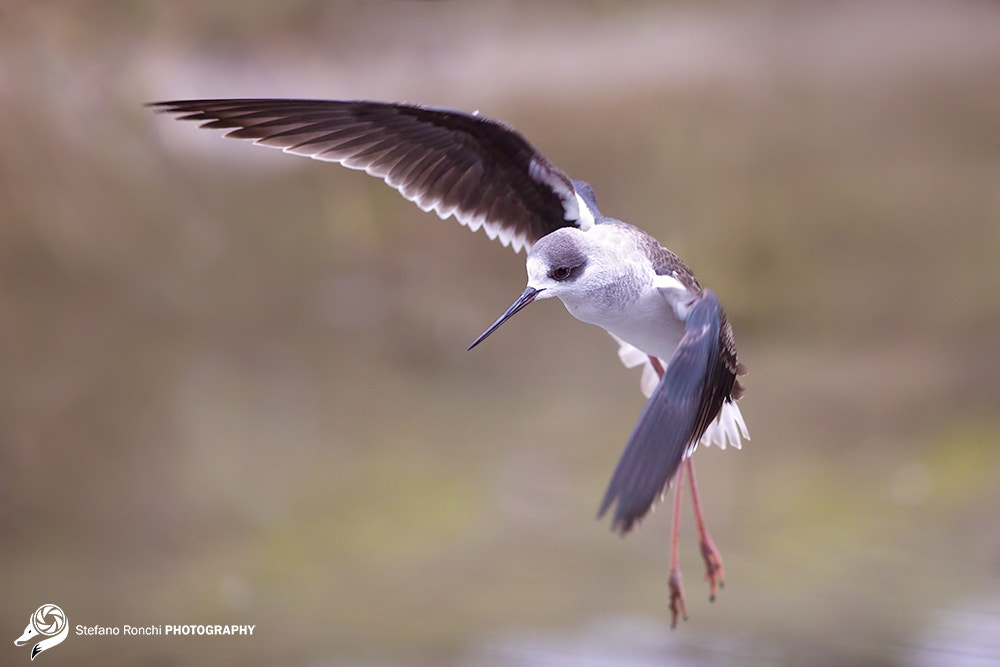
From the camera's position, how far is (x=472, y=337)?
2.48 metres

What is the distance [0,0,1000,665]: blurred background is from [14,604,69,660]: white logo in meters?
0.03

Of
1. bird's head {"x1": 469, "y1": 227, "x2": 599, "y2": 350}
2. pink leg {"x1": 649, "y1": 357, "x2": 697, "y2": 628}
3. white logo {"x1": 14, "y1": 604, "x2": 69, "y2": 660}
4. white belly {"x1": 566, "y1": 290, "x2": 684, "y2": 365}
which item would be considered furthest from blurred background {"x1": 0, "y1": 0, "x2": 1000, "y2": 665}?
bird's head {"x1": 469, "y1": 227, "x2": 599, "y2": 350}

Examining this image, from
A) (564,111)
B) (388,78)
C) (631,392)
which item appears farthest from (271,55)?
(631,392)

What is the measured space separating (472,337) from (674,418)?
171 cm

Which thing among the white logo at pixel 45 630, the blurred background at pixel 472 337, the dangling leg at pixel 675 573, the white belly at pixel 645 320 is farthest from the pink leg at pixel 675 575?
the white logo at pixel 45 630

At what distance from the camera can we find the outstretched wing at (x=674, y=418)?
71 centimetres

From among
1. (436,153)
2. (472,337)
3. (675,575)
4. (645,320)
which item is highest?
(472,337)

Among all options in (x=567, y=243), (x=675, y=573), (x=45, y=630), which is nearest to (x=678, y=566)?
(x=675, y=573)

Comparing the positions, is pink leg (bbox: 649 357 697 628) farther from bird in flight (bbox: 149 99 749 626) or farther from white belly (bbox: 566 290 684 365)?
white belly (bbox: 566 290 684 365)

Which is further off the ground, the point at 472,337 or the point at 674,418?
the point at 472,337

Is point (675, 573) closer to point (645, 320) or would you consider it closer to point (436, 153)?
point (645, 320)

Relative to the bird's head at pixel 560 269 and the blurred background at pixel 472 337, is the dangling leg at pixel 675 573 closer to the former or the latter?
the bird's head at pixel 560 269

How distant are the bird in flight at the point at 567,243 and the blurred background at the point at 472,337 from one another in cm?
93

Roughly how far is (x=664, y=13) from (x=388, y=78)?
0.74 meters
